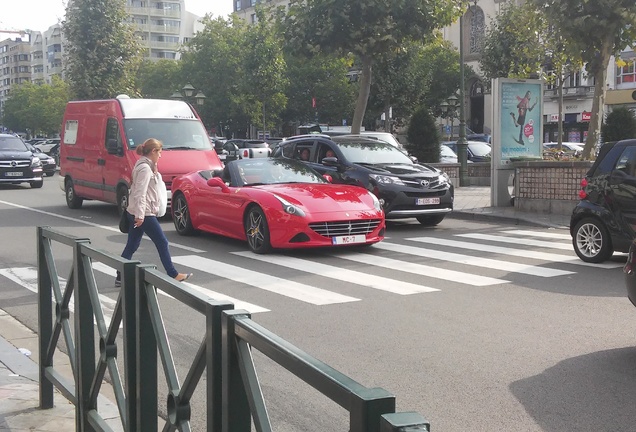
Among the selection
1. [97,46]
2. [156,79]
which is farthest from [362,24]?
[156,79]

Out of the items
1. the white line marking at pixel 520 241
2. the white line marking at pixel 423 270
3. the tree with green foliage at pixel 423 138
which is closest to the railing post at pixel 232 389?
the white line marking at pixel 423 270

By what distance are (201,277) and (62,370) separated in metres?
5.26

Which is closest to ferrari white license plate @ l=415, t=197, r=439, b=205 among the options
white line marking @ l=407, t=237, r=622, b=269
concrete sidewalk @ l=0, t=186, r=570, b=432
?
white line marking @ l=407, t=237, r=622, b=269

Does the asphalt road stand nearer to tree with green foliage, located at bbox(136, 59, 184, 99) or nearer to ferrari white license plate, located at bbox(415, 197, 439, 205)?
ferrari white license plate, located at bbox(415, 197, 439, 205)

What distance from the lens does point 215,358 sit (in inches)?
105

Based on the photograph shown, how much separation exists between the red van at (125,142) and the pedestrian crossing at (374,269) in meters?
5.17

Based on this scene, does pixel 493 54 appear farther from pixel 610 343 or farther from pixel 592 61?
pixel 610 343


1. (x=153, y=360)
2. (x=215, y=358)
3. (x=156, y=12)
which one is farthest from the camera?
(x=156, y=12)

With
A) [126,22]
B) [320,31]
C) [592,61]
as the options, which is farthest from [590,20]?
[126,22]

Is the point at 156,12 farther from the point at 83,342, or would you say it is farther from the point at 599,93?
the point at 83,342

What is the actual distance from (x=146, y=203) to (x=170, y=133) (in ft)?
27.5

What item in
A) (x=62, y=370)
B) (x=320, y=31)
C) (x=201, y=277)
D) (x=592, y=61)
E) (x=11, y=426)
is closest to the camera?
(x=11, y=426)

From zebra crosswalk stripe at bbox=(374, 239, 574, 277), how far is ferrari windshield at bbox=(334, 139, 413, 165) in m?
3.48

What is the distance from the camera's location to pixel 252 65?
174 ft
